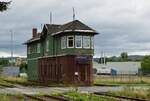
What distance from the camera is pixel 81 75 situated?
57.0 meters

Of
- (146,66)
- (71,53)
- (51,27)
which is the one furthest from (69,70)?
(146,66)

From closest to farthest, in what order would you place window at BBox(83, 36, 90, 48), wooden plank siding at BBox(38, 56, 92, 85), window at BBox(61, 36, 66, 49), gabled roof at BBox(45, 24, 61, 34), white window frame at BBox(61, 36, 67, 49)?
wooden plank siding at BBox(38, 56, 92, 85) < window at BBox(83, 36, 90, 48) < white window frame at BBox(61, 36, 67, 49) < window at BBox(61, 36, 66, 49) < gabled roof at BBox(45, 24, 61, 34)

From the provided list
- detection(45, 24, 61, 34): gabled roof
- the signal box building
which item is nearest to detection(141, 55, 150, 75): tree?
detection(45, 24, 61, 34): gabled roof

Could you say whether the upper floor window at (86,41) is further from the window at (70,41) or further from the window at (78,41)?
the window at (70,41)

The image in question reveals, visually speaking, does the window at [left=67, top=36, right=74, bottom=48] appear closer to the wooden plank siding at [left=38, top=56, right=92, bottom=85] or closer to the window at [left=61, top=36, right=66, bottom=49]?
the window at [left=61, top=36, right=66, bottom=49]

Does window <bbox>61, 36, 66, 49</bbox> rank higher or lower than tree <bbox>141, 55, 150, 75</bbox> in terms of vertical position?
higher

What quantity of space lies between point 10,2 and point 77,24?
41.5 metres

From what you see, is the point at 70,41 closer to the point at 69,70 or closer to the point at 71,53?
the point at 71,53

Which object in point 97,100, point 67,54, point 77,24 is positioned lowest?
point 97,100

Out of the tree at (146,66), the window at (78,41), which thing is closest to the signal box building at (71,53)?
the window at (78,41)

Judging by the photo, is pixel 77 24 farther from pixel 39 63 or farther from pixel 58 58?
pixel 39 63

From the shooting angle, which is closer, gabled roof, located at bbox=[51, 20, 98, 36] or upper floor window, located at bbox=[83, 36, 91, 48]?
gabled roof, located at bbox=[51, 20, 98, 36]

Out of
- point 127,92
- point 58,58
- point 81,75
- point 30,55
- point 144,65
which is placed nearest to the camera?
point 127,92

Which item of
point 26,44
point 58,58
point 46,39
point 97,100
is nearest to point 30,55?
point 26,44
